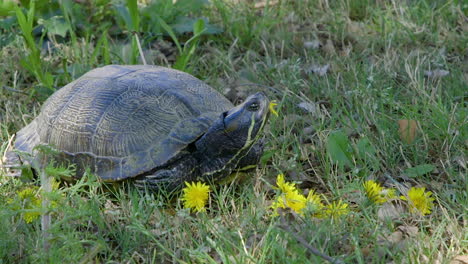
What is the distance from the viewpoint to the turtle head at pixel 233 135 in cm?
325

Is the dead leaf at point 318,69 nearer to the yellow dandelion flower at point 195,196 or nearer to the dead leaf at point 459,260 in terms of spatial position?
the yellow dandelion flower at point 195,196

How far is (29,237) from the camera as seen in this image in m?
2.91

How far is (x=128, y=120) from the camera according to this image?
11.2ft

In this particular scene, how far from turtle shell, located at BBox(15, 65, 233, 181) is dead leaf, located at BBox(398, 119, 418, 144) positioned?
1.14m

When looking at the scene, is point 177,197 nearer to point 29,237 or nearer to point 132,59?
point 29,237

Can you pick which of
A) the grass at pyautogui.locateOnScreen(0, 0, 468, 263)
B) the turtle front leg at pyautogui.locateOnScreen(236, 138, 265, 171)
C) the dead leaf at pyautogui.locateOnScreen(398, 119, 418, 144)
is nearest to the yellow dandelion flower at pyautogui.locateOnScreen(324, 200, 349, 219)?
the grass at pyautogui.locateOnScreen(0, 0, 468, 263)

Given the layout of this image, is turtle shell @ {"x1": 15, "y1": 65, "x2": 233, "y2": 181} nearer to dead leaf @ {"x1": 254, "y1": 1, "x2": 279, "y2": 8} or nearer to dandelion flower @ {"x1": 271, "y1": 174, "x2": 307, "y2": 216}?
dandelion flower @ {"x1": 271, "y1": 174, "x2": 307, "y2": 216}

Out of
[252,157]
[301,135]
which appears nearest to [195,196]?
[252,157]

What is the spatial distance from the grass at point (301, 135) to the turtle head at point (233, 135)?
0.53 ft

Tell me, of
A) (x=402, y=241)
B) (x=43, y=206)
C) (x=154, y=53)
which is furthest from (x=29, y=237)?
(x=154, y=53)

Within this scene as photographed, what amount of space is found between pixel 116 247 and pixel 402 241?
1356 millimetres

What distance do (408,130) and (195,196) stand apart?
1.52 metres

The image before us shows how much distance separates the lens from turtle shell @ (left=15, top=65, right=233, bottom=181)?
3.32 metres

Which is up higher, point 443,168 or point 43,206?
point 43,206
